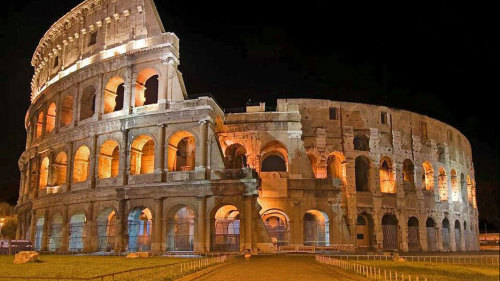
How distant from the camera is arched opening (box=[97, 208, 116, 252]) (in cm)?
3177

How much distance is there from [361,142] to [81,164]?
21740mm

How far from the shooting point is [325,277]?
52.1ft

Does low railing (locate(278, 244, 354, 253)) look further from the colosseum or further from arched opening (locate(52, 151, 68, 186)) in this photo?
arched opening (locate(52, 151, 68, 186))

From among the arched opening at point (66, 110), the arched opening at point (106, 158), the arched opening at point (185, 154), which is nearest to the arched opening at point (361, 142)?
the arched opening at point (185, 154)

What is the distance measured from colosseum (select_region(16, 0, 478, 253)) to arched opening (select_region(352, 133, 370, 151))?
0.29 feet

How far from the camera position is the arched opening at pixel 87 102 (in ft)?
116

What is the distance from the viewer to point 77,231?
34.7 m

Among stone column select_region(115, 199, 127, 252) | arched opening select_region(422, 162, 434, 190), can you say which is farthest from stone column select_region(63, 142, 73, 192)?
arched opening select_region(422, 162, 434, 190)

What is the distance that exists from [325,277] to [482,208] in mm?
51638

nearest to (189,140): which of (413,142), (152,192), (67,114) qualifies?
(152,192)

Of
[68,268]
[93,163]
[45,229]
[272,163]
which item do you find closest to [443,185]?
[272,163]

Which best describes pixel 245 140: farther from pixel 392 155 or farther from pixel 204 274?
pixel 204 274

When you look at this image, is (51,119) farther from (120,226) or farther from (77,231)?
(120,226)

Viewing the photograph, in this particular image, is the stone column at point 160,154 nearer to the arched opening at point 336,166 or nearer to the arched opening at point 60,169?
the arched opening at point 60,169
